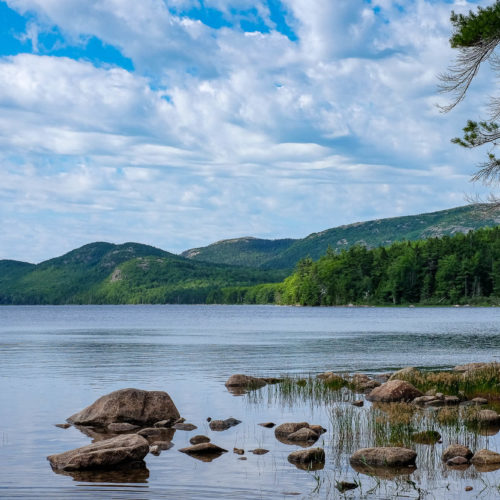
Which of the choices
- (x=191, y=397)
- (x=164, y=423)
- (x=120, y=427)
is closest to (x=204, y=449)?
(x=164, y=423)

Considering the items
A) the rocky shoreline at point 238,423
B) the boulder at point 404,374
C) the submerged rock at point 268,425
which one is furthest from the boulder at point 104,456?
the boulder at point 404,374

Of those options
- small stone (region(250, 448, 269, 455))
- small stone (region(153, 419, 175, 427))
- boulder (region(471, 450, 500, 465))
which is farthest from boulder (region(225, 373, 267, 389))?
boulder (region(471, 450, 500, 465))

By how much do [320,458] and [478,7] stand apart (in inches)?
780

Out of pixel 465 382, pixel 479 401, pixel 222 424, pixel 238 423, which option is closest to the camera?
pixel 222 424

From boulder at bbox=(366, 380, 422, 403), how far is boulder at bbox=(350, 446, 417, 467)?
1038 centimetres

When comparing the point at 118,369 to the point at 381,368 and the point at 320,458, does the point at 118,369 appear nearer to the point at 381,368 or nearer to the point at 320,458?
the point at 381,368

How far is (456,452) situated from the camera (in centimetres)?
1792

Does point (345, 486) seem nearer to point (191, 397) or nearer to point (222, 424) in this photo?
point (222, 424)

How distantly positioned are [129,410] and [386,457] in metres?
10.2

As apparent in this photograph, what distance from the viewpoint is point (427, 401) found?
27328 millimetres

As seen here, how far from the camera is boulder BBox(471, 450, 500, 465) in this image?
56.9 feet

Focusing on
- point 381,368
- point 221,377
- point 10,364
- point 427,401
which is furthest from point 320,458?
point 10,364

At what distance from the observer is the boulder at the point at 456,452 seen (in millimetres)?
17828

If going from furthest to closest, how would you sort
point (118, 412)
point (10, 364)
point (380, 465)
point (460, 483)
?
point (10, 364) → point (118, 412) → point (380, 465) → point (460, 483)
